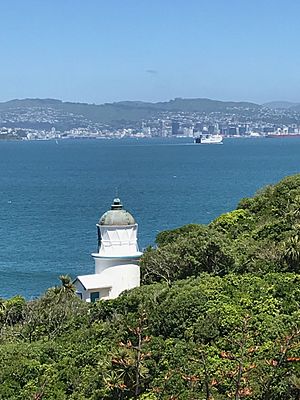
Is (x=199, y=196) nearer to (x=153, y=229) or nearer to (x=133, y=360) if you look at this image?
(x=153, y=229)

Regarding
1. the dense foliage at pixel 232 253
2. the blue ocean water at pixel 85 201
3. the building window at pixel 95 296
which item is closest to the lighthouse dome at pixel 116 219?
the dense foliage at pixel 232 253

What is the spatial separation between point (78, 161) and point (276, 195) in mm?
121203

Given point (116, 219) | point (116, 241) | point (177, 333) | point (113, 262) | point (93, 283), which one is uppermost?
point (116, 219)

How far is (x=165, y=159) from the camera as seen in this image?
160 metres

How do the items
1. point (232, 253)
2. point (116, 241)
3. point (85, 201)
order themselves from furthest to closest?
point (85, 201) < point (116, 241) < point (232, 253)

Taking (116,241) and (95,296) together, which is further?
(116,241)

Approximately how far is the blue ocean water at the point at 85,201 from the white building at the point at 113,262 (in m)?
13.9

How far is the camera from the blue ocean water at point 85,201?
4912 cm

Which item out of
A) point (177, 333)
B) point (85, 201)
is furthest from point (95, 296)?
point (85, 201)

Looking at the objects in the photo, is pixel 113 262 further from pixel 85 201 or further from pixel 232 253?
pixel 85 201

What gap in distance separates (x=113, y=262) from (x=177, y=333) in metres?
10.2

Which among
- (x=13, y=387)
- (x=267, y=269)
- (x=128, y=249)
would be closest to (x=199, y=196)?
(x=128, y=249)

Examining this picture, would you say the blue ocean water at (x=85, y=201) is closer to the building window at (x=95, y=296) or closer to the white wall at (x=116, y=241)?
the white wall at (x=116, y=241)

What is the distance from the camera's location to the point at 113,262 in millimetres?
28031
